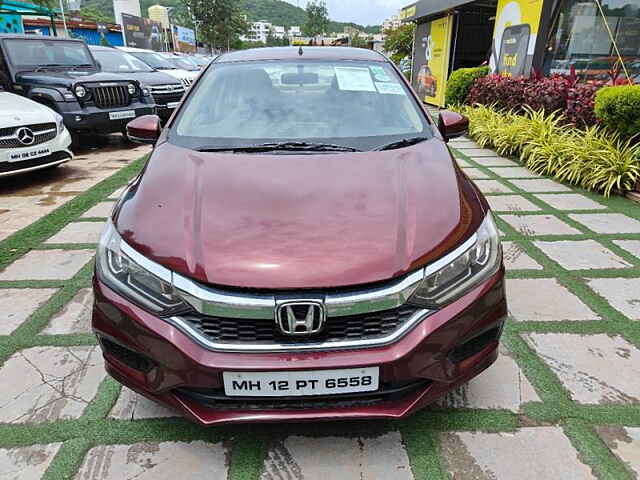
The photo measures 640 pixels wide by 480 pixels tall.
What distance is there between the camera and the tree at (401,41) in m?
23.6

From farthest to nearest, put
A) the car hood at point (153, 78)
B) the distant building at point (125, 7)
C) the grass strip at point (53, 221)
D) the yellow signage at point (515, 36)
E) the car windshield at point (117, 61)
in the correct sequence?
the distant building at point (125, 7)
the car windshield at point (117, 61)
the car hood at point (153, 78)
the yellow signage at point (515, 36)
the grass strip at point (53, 221)

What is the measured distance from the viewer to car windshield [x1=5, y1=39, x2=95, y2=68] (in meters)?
7.04

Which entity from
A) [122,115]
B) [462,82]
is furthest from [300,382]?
[462,82]

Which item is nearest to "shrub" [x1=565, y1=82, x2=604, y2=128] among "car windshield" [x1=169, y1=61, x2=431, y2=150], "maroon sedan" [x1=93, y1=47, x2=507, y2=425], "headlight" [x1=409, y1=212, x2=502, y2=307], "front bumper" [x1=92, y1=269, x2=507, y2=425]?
"car windshield" [x1=169, y1=61, x2=431, y2=150]

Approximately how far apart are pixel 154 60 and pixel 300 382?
12818 millimetres

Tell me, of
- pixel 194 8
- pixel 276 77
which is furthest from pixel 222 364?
pixel 194 8

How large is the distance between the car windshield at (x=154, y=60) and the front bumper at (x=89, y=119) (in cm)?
525

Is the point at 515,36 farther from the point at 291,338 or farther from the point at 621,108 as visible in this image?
the point at 291,338

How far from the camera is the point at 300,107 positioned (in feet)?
8.30

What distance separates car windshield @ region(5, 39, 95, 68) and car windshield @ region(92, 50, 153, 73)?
1450 millimetres

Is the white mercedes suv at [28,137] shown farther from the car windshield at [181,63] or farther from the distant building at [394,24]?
the distant building at [394,24]

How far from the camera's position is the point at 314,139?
2.27 meters

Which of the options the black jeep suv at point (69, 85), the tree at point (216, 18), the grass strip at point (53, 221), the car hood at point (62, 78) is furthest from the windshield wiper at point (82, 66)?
the tree at point (216, 18)

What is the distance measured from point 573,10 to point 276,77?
26.1 ft
